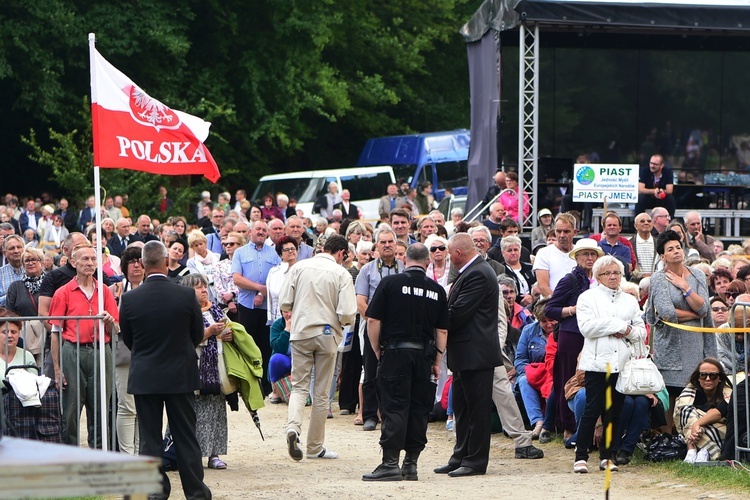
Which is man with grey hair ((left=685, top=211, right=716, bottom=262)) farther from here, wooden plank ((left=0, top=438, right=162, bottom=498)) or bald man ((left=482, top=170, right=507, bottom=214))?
wooden plank ((left=0, top=438, right=162, bottom=498))

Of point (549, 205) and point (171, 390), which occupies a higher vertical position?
point (549, 205)

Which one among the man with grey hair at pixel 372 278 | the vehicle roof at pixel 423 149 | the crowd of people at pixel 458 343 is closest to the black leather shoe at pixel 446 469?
the crowd of people at pixel 458 343

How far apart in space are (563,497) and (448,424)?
357 cm

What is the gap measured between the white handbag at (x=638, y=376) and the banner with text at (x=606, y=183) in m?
8.01

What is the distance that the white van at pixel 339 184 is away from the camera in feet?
95.7

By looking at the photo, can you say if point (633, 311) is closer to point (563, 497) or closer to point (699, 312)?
point (699, 312)

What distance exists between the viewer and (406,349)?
32.9 ft

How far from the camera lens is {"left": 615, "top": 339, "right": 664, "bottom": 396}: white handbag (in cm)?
1026

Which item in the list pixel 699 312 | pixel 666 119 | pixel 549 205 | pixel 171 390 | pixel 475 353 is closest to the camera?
pixel 171 390

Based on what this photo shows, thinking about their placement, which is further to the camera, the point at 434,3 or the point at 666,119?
the point at 434,3

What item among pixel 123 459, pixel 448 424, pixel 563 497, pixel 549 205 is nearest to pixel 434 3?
pixel 549 205

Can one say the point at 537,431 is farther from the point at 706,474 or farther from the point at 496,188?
the point at 496,188

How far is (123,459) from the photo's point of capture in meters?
4.26

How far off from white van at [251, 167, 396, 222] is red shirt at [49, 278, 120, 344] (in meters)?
18.0
